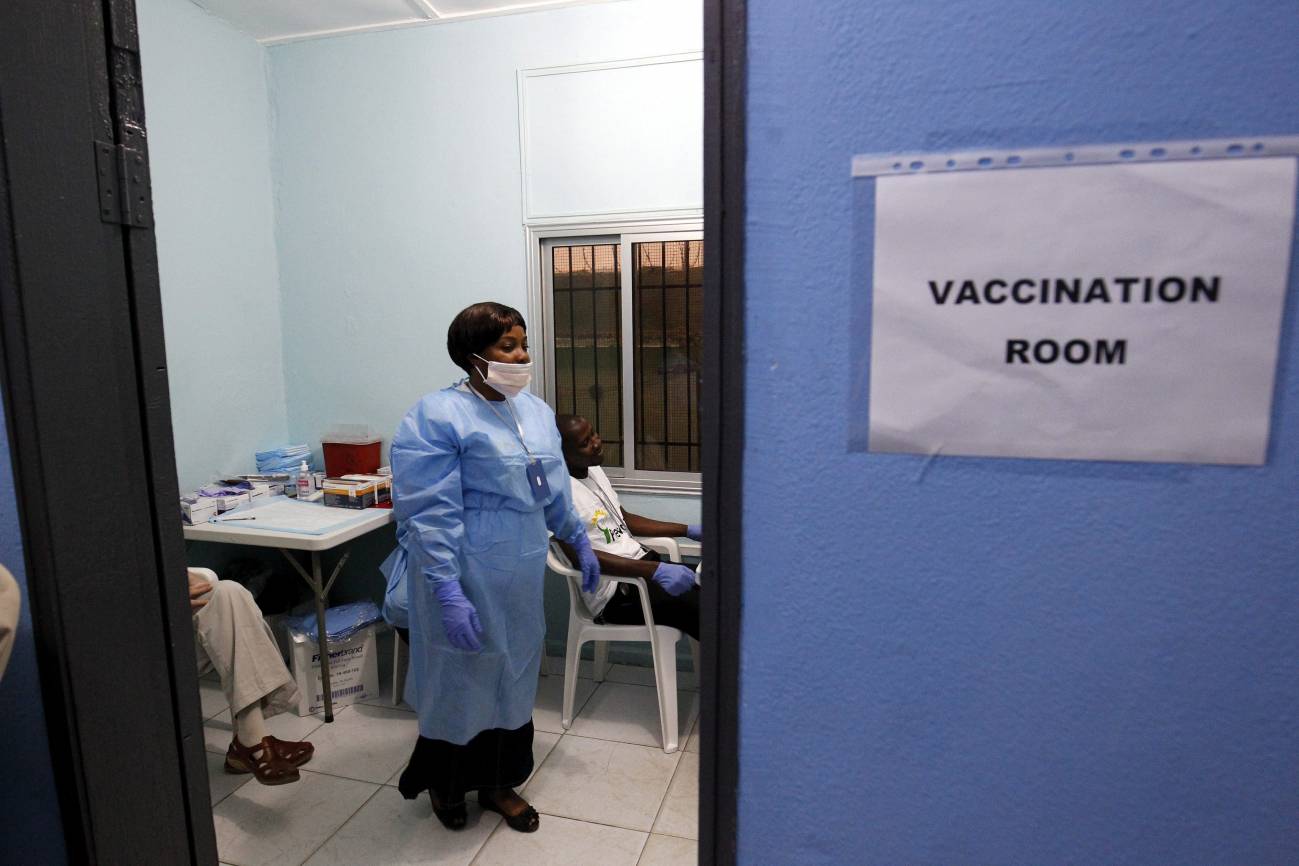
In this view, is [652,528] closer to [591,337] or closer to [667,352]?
[667,352]

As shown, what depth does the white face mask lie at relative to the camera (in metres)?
2.04

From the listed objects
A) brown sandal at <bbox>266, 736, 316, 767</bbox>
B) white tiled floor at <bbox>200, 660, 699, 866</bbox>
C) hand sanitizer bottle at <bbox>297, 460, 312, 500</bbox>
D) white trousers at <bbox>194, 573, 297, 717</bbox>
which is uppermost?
hand sanitizer bottle at <bbox>297, 460, 312, 500</bbox>

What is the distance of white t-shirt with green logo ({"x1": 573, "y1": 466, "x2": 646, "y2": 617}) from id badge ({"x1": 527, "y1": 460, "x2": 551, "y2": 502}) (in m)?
0.45

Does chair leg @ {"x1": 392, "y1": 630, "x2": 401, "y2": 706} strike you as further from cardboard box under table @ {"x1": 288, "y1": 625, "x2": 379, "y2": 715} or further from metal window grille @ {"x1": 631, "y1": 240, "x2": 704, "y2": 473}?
metal window grille @ {"x1": 631, "y1": 240, "x2": 704, "y2": 473}

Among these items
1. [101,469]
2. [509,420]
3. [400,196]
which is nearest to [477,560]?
[509,420]

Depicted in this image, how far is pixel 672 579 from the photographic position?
95.5 inches

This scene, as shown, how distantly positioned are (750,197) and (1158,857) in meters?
0.73

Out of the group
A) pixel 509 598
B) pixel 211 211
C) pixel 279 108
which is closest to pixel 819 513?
pixel 509 598

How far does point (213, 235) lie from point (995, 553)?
3282 mm

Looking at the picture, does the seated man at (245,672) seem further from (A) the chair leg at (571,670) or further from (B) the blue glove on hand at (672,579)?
(B) the blue glove on hand at (672,579)

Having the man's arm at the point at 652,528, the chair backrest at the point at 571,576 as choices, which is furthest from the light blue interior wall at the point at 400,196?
the chair backrest at the point at 571,576

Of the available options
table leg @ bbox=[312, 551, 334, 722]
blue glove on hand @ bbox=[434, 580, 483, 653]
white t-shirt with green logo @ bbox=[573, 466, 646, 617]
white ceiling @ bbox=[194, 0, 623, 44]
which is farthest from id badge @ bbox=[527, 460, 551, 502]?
white ceiling @ bbox=[194, 0, 623, 44]

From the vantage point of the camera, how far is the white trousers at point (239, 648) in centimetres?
233

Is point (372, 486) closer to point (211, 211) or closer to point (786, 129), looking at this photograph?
point (211, 211)
